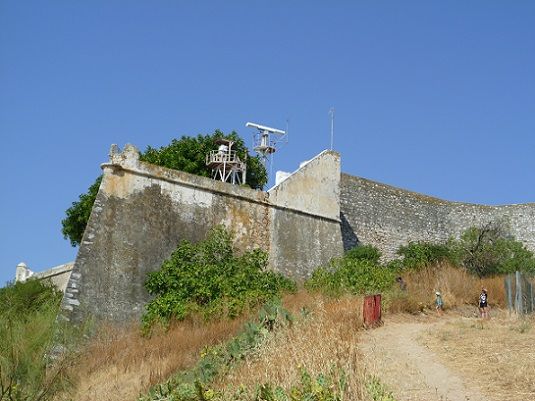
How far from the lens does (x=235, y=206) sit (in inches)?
674

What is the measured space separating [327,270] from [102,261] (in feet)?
19.5

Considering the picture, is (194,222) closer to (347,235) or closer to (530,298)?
(347,235)

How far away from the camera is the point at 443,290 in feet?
53.2

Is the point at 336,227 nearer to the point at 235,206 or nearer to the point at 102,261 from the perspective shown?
the point at 235,206

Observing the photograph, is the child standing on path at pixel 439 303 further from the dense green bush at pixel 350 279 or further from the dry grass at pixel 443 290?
the dense green bush at pixel 350 279

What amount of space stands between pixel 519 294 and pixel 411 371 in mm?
7193

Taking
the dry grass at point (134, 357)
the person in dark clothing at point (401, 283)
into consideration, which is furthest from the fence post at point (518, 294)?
the dry grass at point (134, 357)

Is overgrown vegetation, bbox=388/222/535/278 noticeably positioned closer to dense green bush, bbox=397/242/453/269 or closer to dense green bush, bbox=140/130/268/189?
dense green bush, bbox=397/242/453/269

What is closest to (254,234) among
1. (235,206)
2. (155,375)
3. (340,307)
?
(235,206)

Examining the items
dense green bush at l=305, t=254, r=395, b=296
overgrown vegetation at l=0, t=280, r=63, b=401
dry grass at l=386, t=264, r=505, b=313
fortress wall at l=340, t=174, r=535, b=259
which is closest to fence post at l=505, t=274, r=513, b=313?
dry grass at l=386, t=264, r=505, b=313

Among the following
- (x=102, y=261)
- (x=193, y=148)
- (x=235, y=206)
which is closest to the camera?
(x=102, y=261)

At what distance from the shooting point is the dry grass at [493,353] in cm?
833

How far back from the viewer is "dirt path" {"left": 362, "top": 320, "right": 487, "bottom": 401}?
8.13m

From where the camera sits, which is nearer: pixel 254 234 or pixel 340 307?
pixel 340 307
